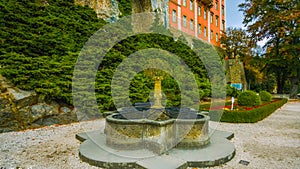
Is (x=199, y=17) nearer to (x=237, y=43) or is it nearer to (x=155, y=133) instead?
(x=237, y=43)

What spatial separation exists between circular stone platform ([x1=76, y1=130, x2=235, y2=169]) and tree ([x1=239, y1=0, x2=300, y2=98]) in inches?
802

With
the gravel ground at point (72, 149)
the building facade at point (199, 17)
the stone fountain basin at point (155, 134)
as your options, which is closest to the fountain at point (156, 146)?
the stone fountain basin at point (155, 134)

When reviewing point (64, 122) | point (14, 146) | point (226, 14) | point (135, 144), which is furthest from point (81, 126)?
point (226, 14)

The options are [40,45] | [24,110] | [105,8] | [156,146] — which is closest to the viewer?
[156,146]

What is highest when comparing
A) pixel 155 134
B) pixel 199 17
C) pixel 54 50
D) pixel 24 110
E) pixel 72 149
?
pixel 199 17

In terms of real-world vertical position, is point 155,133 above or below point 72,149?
above

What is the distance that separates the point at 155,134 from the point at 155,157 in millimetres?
449

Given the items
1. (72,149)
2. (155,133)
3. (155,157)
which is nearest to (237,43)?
(155,133)

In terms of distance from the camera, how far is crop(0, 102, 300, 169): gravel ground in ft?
11.7

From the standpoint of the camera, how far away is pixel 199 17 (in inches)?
1024

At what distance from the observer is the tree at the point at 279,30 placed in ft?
62.9

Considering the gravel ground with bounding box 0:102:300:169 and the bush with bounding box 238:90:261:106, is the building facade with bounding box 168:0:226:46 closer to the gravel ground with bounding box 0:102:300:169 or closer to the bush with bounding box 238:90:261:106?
the bush with bounding box 238:90:261:106

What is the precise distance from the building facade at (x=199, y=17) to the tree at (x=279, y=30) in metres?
5.87

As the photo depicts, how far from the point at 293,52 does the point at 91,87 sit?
21.3 m
